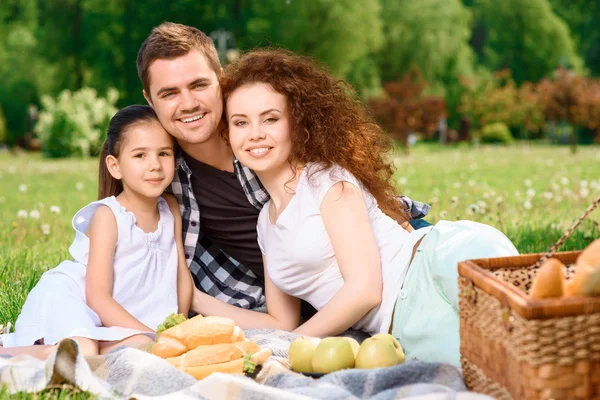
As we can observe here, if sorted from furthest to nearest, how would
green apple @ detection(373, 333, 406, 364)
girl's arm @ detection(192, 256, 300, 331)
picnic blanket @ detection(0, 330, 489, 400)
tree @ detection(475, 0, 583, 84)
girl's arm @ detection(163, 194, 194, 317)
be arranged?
1. tree @ detection(475, 0, 583, 84)
2. girl's arm @ detection(163, 194, 194, 317)
3. girl's arm @ detection(192, 256, 300, 331)
4. green apple @ detection(373, 333, 406, 364)
5. picnic blanket @ detection(0, 330, 489, 400)

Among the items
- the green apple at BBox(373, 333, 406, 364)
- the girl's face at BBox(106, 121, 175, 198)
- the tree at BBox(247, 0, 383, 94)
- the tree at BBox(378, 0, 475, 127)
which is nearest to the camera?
the green apple at BBox(373, 333, 406, 364)

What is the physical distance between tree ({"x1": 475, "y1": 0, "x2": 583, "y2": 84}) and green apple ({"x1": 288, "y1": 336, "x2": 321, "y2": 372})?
42053mm

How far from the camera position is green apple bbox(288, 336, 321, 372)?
3.23m

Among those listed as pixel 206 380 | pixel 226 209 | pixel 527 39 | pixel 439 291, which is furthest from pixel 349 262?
pixel 527 39

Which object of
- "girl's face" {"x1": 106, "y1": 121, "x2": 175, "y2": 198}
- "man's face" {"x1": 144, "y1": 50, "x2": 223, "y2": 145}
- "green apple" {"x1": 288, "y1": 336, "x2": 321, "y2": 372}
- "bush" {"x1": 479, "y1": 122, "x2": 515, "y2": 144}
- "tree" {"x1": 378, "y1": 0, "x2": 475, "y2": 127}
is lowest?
"bush" {"x1": 479, "y1": 122, "x2": 515, "y2": 144}

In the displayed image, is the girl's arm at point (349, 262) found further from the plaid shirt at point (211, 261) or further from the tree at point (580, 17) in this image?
the tree at point (580, 17)

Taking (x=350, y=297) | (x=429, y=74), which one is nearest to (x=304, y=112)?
(x=350, y=297)

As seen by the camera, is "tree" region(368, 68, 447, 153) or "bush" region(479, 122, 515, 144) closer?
"tree" region(368, 68, 447, 153)

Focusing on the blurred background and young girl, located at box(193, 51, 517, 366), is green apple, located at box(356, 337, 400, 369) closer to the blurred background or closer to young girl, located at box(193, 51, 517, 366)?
young girl, located at box(193, 51, 517, 366)

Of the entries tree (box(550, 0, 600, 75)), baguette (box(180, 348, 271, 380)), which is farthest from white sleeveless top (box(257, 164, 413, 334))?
tree (box(550, 0, 600, 75))

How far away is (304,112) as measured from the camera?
3836 mm

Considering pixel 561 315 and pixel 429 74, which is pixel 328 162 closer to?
pixel 561 315

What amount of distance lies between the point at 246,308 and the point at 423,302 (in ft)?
4.99

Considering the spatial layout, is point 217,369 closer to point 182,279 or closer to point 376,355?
point 376,355
